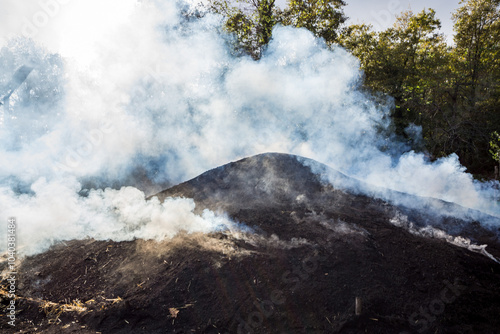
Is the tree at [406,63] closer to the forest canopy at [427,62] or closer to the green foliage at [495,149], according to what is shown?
the forest canopy at [427,62]

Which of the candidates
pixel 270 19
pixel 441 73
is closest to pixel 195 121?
pixel 270 19

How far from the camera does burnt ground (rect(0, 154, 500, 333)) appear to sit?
3.39m

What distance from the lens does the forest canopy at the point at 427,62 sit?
1098 centimetres

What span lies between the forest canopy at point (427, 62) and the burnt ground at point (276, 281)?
7.11 metres

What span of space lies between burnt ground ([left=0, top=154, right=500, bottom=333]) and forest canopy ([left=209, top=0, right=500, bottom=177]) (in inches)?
280

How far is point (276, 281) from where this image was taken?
153 inches

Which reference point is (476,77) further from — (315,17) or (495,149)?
(315,17)

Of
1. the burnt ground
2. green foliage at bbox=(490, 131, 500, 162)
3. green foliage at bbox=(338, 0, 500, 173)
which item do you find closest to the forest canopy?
green foliage at bbox=(338, 0, 500, 173)

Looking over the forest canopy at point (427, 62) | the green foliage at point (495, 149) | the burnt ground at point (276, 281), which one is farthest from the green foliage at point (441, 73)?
the burnt ground at point (276, 281)

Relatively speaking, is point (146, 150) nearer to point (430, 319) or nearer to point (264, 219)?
point (264, 219)

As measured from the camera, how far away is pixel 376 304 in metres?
3.48

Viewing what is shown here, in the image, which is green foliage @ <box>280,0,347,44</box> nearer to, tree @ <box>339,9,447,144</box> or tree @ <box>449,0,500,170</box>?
tree @ <box>339,9,447,144</box>

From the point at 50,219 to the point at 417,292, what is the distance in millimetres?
7076

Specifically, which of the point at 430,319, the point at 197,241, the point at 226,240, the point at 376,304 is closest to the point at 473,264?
the point at 430,319
